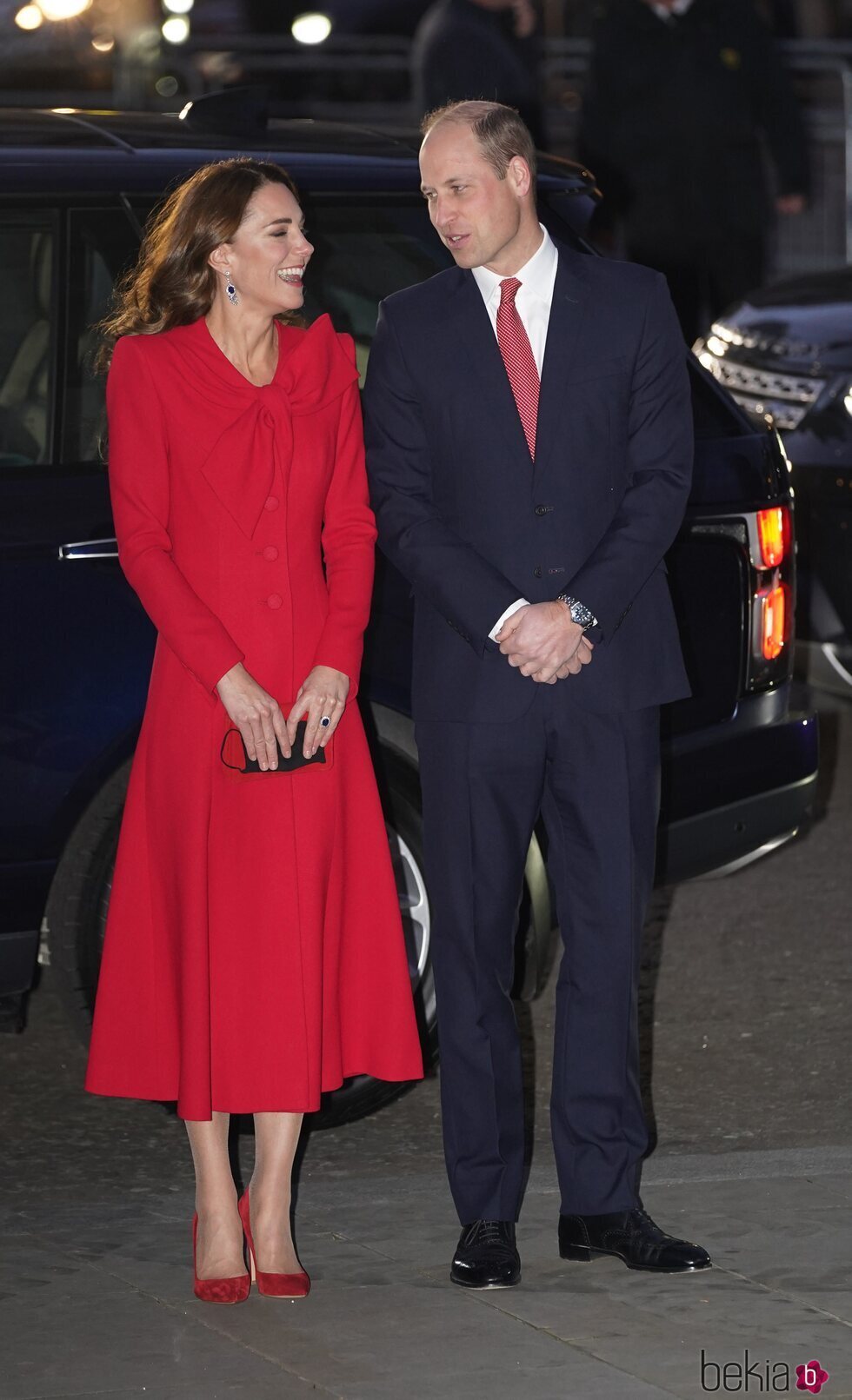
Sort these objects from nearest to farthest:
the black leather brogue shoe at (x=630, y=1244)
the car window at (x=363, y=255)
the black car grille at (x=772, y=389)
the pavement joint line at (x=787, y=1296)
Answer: the pavement joint line at (x=787, y=1296)
the black leather brogue shoe at (x=630, y=1244)
the car window at (x=363, y=255)
the black car grille at (x=772, y=389)

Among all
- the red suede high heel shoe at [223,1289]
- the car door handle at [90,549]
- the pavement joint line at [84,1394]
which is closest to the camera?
the pavement joint line at [84,1394]

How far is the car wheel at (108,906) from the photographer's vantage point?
200 inches

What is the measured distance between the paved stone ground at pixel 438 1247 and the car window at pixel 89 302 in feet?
4.98

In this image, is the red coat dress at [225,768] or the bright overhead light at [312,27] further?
the bright overhead light at [312,27]

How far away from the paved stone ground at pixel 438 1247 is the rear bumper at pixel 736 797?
1.73 ft

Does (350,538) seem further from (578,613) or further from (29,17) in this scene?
(29,17)

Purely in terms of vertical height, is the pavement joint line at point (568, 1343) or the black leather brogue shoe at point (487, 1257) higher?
the black leather brogue shoe at point (487, 1257)

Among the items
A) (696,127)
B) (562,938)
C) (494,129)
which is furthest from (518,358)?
(696,127)

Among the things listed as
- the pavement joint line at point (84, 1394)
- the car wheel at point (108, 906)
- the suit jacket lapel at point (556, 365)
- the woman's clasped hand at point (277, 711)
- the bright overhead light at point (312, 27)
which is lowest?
the pavement joint line at point (84, 1394)

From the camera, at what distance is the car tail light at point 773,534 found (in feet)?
18.3

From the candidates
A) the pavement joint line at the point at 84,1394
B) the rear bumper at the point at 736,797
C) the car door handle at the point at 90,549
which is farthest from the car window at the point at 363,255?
the pavement joint line at the point at 84,1394

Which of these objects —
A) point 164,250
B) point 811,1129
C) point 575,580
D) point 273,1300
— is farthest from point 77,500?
point 811,1129

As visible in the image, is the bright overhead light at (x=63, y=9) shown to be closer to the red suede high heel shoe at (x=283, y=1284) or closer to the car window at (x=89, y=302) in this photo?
the car window at (x=89, y=302)

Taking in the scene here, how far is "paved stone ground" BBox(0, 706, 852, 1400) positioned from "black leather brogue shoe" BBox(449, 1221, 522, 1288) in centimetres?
5
